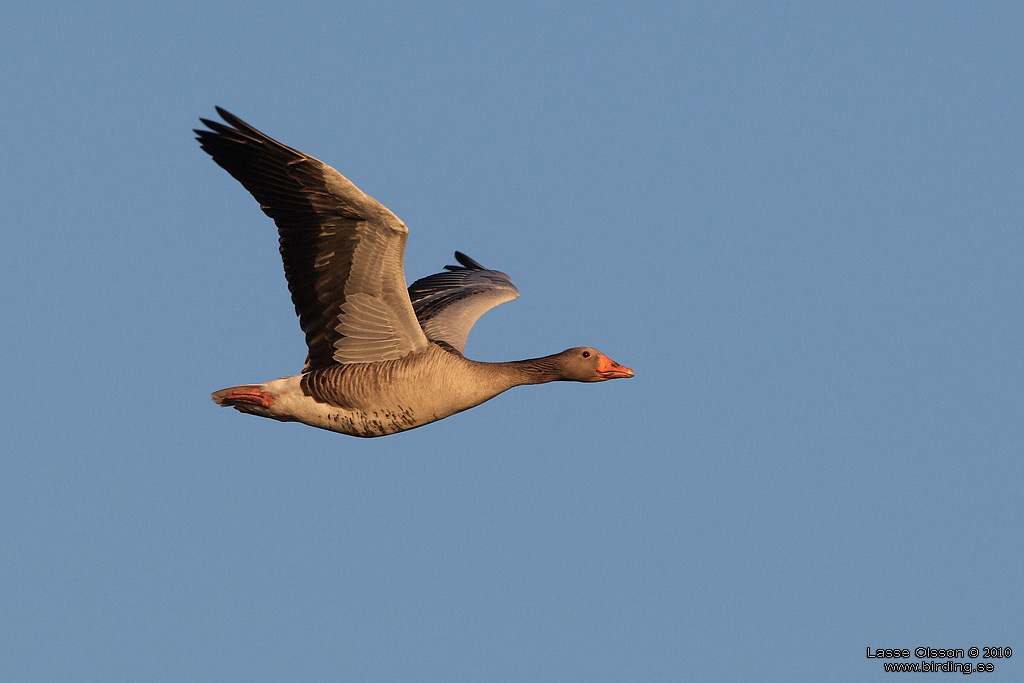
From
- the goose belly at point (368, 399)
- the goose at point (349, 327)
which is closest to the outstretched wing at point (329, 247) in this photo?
the goose at point (349, 327)

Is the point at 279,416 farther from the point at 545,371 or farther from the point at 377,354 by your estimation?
the point at 545,371

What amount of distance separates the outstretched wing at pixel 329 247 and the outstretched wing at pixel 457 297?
6.67 feet

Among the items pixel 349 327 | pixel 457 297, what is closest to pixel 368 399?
pixel 349 327

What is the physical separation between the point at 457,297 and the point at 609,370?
3306 mm

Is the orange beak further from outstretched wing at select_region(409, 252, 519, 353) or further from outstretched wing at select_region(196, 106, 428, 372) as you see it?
outstretched wing at select_region(196, 106, 428, 372)

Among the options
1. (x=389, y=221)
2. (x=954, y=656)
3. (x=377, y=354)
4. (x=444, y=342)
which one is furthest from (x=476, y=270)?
(x=954, y=656)

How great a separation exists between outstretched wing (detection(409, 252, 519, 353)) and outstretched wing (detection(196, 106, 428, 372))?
2033 millimetres

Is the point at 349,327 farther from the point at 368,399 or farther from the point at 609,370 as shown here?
the point at 609,370

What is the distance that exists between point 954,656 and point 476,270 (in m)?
9.32

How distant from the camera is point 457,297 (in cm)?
1524

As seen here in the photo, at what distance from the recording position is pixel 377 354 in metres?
11.9

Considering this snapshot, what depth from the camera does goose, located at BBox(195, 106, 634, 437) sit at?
10.6m

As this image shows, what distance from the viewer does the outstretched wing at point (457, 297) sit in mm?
14141

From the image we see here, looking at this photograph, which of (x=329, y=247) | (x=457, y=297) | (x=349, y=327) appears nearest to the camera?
(x=329, y=247)
